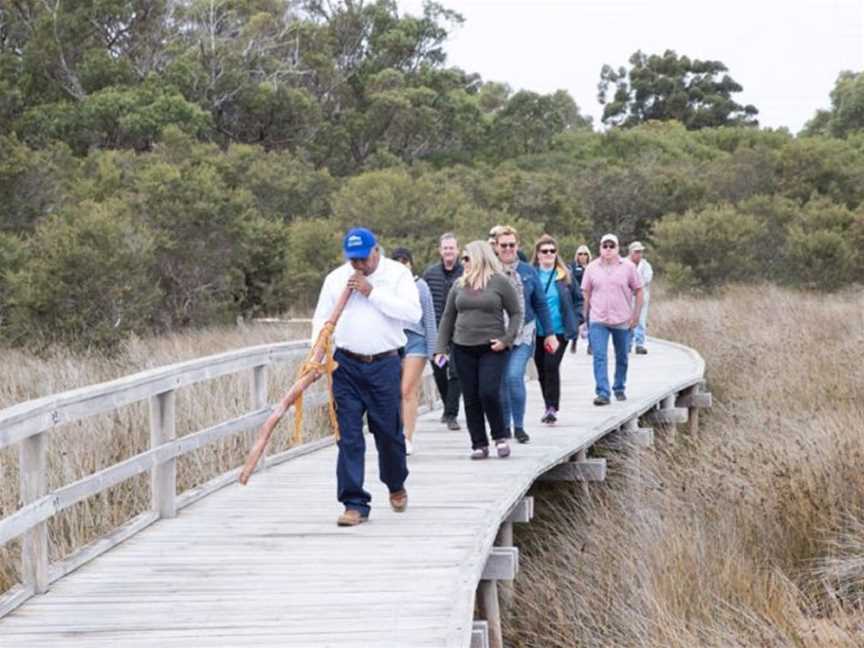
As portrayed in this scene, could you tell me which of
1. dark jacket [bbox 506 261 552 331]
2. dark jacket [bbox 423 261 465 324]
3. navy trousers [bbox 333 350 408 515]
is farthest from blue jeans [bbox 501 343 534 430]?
navy trousers [bbox 333 350 408 515]

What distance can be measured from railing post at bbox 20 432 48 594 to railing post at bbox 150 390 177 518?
1.48m

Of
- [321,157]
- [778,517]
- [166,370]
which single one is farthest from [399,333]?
[321,157]

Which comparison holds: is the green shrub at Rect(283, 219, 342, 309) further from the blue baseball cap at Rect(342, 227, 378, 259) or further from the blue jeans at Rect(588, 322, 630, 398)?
the blue baseball cap at Rect(342, 227, 378, 259)

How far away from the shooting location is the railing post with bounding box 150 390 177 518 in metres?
7.80

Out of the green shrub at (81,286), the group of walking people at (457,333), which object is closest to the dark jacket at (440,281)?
the group of walking people at (457,333)

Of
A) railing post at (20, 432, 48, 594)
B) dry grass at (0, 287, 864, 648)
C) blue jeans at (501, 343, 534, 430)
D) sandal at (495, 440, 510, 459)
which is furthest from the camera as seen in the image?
blue jeans at (501, 343, 534, 430)

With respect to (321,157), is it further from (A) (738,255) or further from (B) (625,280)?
(B) (625,280)

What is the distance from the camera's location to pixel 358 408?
794 centimetres

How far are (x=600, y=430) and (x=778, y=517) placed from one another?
3.15 metres

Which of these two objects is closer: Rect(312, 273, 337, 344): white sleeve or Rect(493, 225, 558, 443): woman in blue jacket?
Rect(312, 273, 337, 344): white sleeve

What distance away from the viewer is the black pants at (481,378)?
32.9ft

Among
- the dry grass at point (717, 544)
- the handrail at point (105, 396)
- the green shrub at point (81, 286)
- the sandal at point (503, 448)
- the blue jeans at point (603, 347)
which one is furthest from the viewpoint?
the green shrub at point (81, 286)

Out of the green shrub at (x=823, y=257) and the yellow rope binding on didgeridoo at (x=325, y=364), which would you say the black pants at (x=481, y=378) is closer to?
the yellow rope binding on didgeridoo at (x=325, y=364)

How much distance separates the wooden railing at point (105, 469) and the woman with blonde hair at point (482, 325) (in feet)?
4.77
